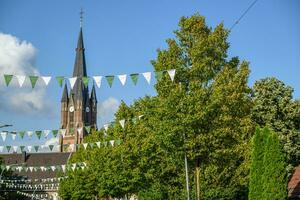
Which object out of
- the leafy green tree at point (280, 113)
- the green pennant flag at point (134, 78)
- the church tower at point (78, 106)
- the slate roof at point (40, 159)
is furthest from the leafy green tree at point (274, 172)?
the church tower at point (78, 106)

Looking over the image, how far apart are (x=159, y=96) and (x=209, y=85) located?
2.62 meters

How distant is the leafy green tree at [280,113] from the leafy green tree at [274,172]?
15327 millimetres

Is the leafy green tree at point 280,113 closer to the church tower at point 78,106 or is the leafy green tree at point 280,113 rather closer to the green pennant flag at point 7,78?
the green pennant flag at point 7,78

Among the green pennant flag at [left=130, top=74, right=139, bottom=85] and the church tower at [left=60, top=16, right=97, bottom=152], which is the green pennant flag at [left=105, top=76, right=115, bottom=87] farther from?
the church tower at [left=60, top=16, right=97, bottom=152]

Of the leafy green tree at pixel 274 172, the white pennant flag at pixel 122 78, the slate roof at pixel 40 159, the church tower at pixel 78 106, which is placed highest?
the church tower at pixel 78 106

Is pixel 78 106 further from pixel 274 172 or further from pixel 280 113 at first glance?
pixel 274 172

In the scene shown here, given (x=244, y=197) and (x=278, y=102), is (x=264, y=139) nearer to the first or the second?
(x=244, y=197)

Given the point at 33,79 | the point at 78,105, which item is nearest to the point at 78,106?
the point at 78,105

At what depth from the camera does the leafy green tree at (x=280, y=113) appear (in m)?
37.3

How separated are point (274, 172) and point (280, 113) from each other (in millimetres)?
17196

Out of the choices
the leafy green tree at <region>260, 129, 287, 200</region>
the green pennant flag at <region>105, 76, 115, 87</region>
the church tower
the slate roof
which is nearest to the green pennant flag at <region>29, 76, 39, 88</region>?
the green pennant flag at <region>105, 76, 115, 87</region>

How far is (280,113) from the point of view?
38.3 metres

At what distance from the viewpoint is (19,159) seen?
4493 inches

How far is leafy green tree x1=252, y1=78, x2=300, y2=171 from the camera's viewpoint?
122 feet
